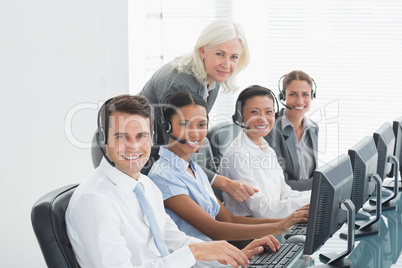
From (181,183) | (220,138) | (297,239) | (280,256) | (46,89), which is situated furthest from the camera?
(46,89)

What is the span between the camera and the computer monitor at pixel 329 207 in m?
1.59

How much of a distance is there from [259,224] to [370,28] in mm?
2671

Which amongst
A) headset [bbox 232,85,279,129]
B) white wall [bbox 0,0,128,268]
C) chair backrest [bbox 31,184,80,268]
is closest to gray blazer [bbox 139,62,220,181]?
headset [bbox 232,85,279,129]

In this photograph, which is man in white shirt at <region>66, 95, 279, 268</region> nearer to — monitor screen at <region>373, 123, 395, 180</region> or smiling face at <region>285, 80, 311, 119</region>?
monitor screen at <region>373, 123, 395, 180</region>

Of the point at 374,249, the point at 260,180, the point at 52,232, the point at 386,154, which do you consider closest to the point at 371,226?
the point at 374,249

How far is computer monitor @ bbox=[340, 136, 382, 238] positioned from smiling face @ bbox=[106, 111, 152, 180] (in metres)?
0.78

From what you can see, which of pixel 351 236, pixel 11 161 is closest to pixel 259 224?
pixel 351 236

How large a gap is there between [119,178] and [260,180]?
968 millimetres

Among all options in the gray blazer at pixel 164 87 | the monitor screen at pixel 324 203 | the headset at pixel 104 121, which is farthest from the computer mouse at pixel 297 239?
the headset at pixel 104 121

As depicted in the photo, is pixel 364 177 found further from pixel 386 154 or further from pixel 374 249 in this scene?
pixel 386 154

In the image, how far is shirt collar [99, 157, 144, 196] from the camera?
5.12 feet

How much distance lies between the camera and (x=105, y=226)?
1.41m

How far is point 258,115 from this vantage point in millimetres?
2479

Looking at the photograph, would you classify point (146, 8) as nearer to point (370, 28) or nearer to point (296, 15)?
point (296, 15)
